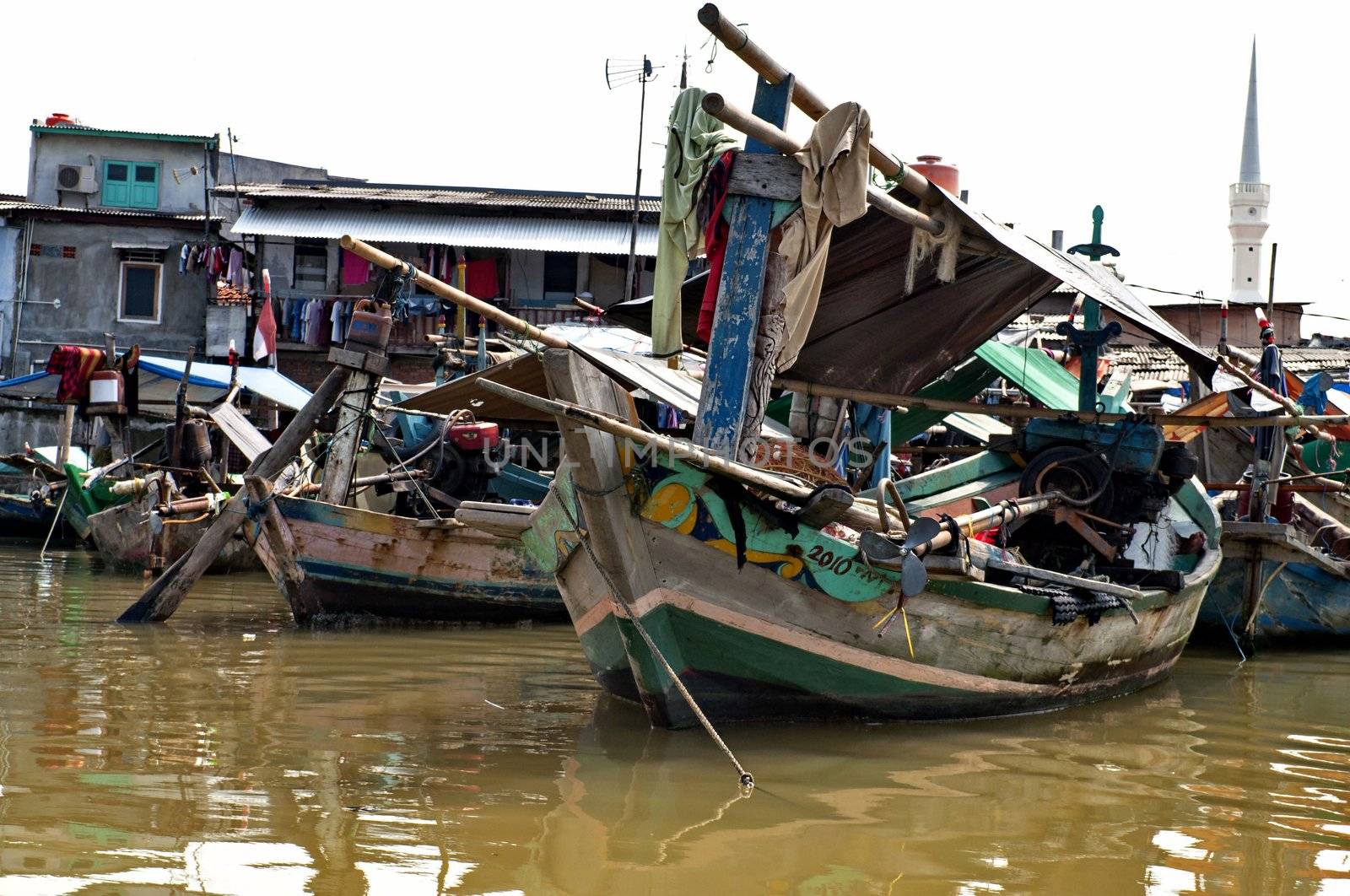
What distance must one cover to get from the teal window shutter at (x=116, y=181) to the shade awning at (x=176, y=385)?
582cm

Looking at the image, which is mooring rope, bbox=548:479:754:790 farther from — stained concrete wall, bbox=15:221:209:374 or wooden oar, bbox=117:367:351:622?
stained concrete wall, bbox=15:221:209:374

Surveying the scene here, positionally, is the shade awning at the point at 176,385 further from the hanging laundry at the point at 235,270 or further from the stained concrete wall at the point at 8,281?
the stained concrete wall at the point at 8,281

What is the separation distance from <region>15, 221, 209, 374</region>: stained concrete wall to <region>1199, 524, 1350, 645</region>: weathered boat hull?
1979cm

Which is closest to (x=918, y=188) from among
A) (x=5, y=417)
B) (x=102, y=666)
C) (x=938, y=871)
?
(x=938, y=871)

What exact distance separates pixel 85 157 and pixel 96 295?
3.54m

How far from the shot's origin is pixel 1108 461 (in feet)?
30.0

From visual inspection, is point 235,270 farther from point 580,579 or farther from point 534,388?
point 580,579

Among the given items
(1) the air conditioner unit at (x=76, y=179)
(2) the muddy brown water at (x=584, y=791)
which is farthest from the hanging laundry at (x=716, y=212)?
(1) the air conditioner unit at (x=76, y=179)

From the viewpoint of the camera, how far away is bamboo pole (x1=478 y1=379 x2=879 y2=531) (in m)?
5.80

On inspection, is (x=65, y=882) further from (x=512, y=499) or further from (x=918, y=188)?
(x=512, y=499)

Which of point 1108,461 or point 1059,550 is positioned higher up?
point 1108,461

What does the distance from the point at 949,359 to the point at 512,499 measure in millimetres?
4453

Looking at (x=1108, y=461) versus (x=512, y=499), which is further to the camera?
(x=512, y=499)

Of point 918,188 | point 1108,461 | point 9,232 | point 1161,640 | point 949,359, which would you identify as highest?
point 9,232
